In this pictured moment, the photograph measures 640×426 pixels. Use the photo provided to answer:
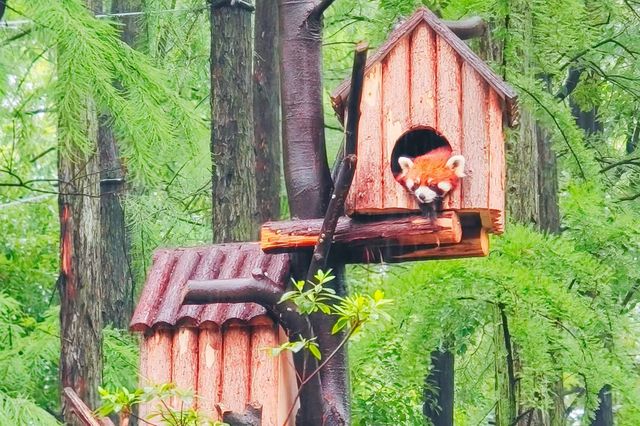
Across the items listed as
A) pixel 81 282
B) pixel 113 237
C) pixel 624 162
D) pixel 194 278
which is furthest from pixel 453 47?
pixel 113 237

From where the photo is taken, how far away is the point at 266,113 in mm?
12164

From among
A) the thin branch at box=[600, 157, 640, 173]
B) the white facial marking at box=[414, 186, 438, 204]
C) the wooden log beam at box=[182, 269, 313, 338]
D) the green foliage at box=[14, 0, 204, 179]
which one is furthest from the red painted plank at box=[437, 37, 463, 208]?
the thin branch at box=[600, 157, 640, 173]

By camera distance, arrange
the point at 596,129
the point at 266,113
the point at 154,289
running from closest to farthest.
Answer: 1. the point at 154,289
2. the point at 266,113
3. the point at 596,129

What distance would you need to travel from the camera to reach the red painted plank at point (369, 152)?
5.81 metres

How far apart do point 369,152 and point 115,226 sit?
375 inches

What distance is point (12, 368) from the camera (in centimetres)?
1090

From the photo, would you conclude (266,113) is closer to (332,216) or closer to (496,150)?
(496,150)

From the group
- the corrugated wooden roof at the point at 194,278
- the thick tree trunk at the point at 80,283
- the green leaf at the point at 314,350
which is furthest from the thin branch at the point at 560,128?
the green leaf at the point at 314,350

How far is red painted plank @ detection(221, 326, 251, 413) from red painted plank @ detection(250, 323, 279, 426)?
34 mm

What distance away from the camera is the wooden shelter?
6.18 meters

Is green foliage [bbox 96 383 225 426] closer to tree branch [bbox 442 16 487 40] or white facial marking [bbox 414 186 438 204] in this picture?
white facial marking [bbox 414 186 438 204]

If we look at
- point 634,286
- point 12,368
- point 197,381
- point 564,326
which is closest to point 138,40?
point 12,368

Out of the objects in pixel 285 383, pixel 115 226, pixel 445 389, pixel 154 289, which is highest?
pixel 115 226

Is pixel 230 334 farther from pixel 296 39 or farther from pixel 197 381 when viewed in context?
pixel 296 39
